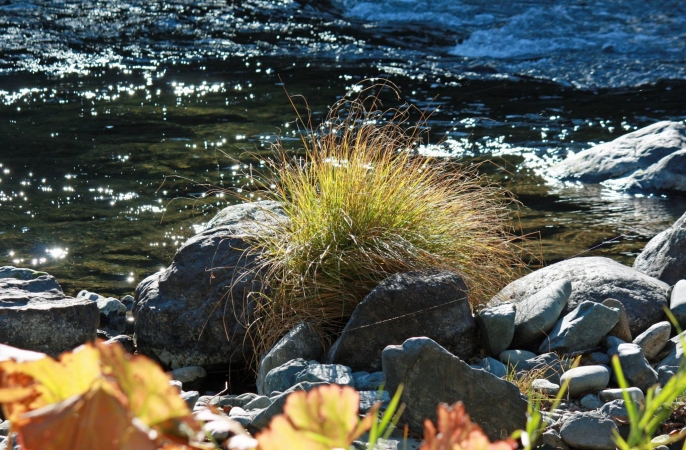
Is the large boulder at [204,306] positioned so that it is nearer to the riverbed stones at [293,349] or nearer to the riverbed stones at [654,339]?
the riverbed stones at [293,349]

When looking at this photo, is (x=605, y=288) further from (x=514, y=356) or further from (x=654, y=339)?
(x=514, y=356)

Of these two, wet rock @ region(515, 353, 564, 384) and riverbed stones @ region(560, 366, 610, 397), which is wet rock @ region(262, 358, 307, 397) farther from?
riverbed stones @ region(560, 366, 610, 397)

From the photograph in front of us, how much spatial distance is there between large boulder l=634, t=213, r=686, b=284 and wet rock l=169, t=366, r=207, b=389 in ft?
9.98

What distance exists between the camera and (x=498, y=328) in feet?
14.5

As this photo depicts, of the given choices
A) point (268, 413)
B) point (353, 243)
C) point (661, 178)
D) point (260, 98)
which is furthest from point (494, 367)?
point (260, 98)

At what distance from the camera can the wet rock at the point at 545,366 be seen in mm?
4035

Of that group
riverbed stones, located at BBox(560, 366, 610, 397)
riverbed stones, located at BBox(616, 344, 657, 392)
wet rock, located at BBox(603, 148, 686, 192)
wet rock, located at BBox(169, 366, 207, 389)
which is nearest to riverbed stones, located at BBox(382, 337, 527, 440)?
riverbed stones, located at BBox(560, 366, 610, 397)

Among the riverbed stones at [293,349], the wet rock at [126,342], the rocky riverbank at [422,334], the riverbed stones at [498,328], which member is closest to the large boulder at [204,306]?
the rocky riverbank at [422,334]

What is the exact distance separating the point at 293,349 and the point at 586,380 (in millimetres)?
1552

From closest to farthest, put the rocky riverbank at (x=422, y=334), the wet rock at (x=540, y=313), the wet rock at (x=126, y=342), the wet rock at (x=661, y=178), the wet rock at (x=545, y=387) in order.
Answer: the rocky riverbank at (x=422, y=334) → the wet rock at (x=545, y=387) → the wet rock at (x=540, y=313) → the wet rock at (x=126, y=342) → the wet rock at (x=661, y=178)

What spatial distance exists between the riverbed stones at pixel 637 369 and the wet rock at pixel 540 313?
21.3 inches

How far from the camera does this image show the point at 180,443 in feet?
2.45

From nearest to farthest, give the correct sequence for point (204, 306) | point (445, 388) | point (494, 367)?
point (445, 388), point (494, 367), point (204, 306)

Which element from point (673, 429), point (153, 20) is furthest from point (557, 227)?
point (153, 20)
